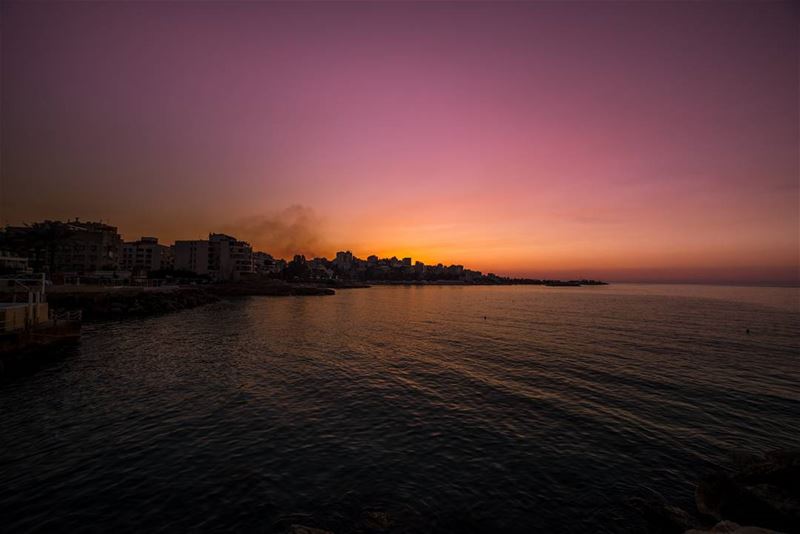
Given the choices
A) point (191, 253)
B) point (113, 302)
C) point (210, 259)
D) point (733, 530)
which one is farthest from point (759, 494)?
point (191, 253)

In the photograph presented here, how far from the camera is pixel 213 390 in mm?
24156

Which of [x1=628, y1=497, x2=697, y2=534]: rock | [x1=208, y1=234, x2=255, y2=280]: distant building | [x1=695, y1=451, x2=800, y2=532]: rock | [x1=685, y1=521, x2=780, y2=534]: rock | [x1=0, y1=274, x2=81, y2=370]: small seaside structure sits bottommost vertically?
[x1=628, y1=497, x2=697, y2=534]: rock

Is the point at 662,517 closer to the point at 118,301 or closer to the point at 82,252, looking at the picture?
the point at 118,301

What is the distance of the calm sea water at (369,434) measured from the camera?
12.1 metres

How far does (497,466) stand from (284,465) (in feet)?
30.3

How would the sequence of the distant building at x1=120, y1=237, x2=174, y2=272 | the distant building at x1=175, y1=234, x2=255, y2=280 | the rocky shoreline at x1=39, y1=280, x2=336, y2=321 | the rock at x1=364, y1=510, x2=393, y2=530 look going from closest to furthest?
the rock at x1=364, y1=510, x2=393, y2=530 < the rocky shoreline at x1=39, y1=280, x2=336, y2=321 < the distant building at x1=175, y1=234, x2=255, y2=280 < the distant building at x1=120, y1=237, x2=174, y2=272

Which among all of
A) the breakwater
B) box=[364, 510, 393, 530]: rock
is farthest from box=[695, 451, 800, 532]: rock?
the breakwater

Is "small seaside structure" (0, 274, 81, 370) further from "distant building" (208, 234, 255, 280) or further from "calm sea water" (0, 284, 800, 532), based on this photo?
"distant building" (208, 234, 255, 280)

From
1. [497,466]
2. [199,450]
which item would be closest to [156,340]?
[199,450]

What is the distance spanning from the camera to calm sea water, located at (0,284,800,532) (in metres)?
12.1

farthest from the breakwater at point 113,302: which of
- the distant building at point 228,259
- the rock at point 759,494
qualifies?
the distant building at point 228,259

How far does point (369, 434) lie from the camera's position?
1797cm

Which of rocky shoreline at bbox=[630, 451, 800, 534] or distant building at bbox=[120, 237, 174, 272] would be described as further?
distant building at bbox=[120, 237, 174, 272]

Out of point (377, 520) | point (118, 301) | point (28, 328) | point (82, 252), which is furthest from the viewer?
point (82, 252)
